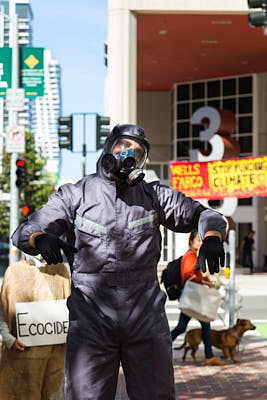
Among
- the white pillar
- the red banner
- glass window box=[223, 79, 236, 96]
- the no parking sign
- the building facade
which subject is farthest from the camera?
glass window box=[223, 79, 236, 96]

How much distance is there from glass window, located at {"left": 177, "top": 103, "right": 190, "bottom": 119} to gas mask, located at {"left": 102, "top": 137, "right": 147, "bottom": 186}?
35301mm

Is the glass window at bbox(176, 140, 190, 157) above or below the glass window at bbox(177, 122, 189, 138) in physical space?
below

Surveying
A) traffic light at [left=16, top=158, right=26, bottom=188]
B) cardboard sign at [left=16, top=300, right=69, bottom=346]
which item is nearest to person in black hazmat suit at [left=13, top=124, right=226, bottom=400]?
cardboard sign at [left=16, top=300, right=69, bottom=346]

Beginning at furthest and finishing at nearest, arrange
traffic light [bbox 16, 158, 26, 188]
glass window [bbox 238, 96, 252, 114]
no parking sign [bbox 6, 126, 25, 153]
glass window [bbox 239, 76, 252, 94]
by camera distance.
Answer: glass window [bbox 239, 76, 252, 94] → glass window [bbox 238, 96, 252, 114] → traffic light [bbox 16, 158, 26, 188] → no parking sign [bbox 6, 126, 25, 153]

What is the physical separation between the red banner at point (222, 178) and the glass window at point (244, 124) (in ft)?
39.7

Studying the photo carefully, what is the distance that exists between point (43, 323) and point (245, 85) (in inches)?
1311

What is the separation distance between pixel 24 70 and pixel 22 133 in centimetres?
157

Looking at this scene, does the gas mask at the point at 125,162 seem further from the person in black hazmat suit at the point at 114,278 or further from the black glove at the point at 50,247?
the black glove at the point at 50,247

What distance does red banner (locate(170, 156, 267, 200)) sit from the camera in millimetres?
23000

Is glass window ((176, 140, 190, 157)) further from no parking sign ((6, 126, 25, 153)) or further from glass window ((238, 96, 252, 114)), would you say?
no parking sign ((6, 126, 25, 153))

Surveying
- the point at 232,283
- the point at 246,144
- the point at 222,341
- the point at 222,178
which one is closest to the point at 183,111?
the point at 246,144

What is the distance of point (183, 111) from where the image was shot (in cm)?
3866

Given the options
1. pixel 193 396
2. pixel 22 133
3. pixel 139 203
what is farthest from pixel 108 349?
pixel 22 133

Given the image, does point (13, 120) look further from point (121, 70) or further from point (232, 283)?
point (232, 283)
